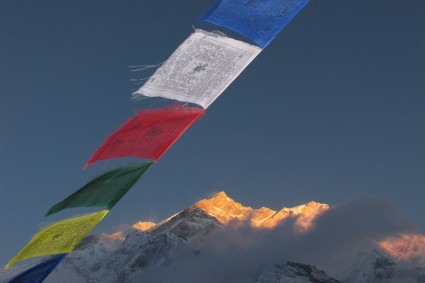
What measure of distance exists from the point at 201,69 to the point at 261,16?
85 cm

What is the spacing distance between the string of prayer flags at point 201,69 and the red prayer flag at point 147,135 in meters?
0.24

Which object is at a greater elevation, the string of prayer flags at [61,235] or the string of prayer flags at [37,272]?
the string of prayer flags at [61,235]

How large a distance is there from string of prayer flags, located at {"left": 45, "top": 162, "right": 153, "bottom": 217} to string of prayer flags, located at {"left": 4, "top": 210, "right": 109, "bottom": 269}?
0.14 meters

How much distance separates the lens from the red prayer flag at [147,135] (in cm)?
804

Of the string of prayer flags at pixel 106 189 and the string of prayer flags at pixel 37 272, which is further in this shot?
the string of prayer flags at pixel 37 272

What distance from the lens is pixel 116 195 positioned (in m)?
8.41

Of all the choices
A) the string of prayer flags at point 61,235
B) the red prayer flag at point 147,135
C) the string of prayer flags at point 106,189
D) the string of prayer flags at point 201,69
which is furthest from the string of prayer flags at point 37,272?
the string of prayer flags at point 201,69

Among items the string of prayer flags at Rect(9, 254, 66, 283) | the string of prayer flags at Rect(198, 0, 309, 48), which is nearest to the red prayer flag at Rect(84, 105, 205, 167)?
the string of prayer flags at Rect(198, 0, 309, 48)

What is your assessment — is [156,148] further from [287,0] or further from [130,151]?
[287,0]

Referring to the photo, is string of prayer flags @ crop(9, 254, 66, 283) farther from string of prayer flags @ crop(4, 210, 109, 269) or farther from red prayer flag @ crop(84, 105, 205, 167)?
red prayer flag @ crop(84, 105, 205, 167)

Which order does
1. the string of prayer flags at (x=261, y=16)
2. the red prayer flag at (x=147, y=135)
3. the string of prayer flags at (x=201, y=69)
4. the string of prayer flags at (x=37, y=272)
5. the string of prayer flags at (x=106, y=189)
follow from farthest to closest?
the string of prayer flags at (x=37, y=272) → the string of prayer flags at (x=106, y=189) → the red prayer flag at (x=147, y=135) → the string of prayer flags at (x=201, y=69) → the string of prayer flags at (x=261, y=16)

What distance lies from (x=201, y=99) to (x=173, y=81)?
1.19 feet

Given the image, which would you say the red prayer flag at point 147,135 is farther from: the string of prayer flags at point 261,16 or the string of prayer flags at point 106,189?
the string of prayer flags at point 261,16

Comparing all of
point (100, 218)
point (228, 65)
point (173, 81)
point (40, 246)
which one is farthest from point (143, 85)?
point (40, 246)
